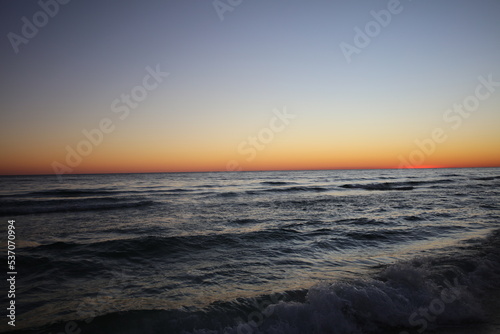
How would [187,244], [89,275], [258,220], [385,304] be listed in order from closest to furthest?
1. [385,304]
2. [89,275]
3. [187,244]
4. [258,220]

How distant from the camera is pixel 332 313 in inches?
189

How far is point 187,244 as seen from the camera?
32.2 feet

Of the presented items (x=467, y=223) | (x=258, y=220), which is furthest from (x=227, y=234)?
(x=467, y=223)

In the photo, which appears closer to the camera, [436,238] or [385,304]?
[385,304]

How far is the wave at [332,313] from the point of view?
4590 millimetres

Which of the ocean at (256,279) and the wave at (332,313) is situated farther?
the ocean at (256,279)

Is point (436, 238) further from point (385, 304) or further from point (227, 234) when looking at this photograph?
point (227, 234)

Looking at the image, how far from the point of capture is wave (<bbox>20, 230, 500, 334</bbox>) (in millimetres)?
4590

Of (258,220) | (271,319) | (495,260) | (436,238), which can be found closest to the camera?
(271,319)

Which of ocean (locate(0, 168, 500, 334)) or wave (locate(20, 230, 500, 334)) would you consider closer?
wave (locate(20, 230, 500, 334))

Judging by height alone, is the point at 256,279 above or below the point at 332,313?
below

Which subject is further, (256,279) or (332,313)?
(256,279)

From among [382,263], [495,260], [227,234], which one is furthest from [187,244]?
[495,260]

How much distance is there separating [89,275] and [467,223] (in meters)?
16.6
